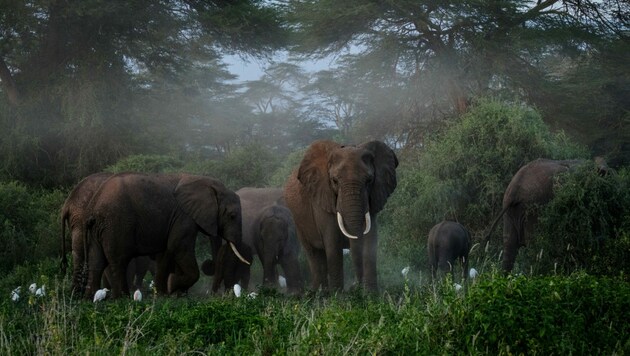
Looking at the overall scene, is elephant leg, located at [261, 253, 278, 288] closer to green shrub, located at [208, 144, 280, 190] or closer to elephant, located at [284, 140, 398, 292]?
elephant, located at [284, 140, 398, 292]

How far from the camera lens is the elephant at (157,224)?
43.8 feet

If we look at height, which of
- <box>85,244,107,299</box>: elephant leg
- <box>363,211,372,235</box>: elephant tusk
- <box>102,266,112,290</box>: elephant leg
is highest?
<box>363,211,372,235</box>: elephant tusk

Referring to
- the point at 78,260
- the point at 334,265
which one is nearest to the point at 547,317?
the point at 334,265

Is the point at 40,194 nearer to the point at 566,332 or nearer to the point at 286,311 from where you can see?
the point at 286,311

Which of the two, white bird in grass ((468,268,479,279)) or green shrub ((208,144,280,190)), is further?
green shrub ((208,144,280,190))

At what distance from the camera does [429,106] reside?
29172 millimetres

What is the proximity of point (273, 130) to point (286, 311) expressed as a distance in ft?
140

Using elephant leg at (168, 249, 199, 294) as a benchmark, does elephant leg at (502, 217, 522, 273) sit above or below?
below

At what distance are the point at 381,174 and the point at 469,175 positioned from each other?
316 inches

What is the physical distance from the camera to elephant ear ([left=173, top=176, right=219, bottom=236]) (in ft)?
45.0

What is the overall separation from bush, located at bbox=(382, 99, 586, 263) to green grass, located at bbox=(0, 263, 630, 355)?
1061cm

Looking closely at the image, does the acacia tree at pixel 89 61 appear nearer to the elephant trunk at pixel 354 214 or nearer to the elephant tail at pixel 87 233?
the elephant tail at pixel 87 233

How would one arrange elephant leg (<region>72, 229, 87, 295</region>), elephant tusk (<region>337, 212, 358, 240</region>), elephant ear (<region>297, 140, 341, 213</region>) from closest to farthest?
elephant tusk (<region>337, 212, 358, 240</region>)
elephant ear (<region>297, 140, 341, 213</region>)
elephant leg (<region>72, 229, 87, 295</region>)

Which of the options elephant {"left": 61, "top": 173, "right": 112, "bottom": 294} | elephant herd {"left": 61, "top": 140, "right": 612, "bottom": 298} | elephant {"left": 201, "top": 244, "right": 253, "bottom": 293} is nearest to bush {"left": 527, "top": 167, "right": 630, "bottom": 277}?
elephant herd {"left": 61, "top": 140, "right": 612, "bottom": 298}
